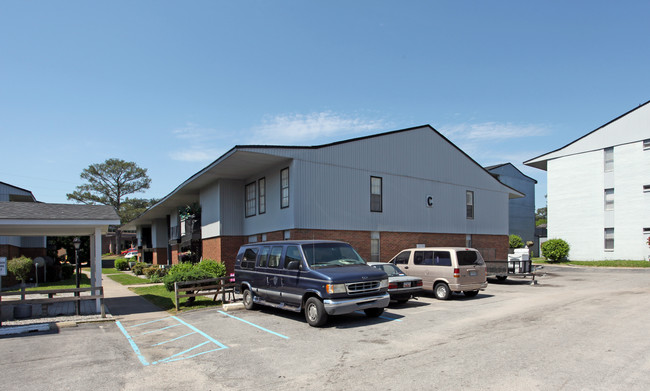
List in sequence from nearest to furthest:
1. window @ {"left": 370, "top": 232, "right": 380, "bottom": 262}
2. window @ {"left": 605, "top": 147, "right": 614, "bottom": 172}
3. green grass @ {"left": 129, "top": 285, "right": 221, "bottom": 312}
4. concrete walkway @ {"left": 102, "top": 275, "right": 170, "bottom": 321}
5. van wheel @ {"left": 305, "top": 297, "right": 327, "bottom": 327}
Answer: van wheel @ {"left": 305, "top": 297, "right": 327, "bottom": 327} < concrete walkway @ {"left": 102, "top": 275, "right": 170, "bottom": 321} < green grass @ {"left": 129, "top": 285, "right": 221, "bottom": 312} < window @ {"left": 370, "top": 232, "right": 380, "bottom": 262} < window @ {"left": 605, "top": 147, "right": 614, "bottom": 172}

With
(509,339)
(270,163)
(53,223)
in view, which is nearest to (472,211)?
(270,163)

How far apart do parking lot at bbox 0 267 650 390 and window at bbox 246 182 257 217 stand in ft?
37.6

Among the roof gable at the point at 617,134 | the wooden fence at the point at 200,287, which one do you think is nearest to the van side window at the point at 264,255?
the wooden fence at the point at 200,287

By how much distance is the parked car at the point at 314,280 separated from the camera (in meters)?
10.5

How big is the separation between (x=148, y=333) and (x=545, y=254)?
36753 mm

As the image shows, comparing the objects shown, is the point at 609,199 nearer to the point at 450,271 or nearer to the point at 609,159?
the point at 609,159

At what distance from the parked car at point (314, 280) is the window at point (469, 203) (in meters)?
17.9

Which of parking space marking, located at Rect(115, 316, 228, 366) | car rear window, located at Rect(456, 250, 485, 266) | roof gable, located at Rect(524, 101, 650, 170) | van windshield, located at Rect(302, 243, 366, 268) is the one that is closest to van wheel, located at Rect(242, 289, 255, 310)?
parking space marking, located at Rect(115, 316, 228, 366)

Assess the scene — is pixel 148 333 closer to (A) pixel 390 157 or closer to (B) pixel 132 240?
(A) pixel 390 157

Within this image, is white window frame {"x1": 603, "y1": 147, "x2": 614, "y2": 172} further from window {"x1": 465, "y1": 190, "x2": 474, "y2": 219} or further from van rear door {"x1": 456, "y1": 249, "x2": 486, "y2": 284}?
van rear door {"x1": 456, "y1": 249, "x2": 486, "y2": 284}

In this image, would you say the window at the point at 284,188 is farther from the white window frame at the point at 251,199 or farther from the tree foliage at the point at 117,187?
the tree foliage at the point at 117,187

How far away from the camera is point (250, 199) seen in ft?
80.8

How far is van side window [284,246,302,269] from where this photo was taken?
11.8 metres

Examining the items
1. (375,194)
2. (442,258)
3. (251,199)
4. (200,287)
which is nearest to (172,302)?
(200,287)
